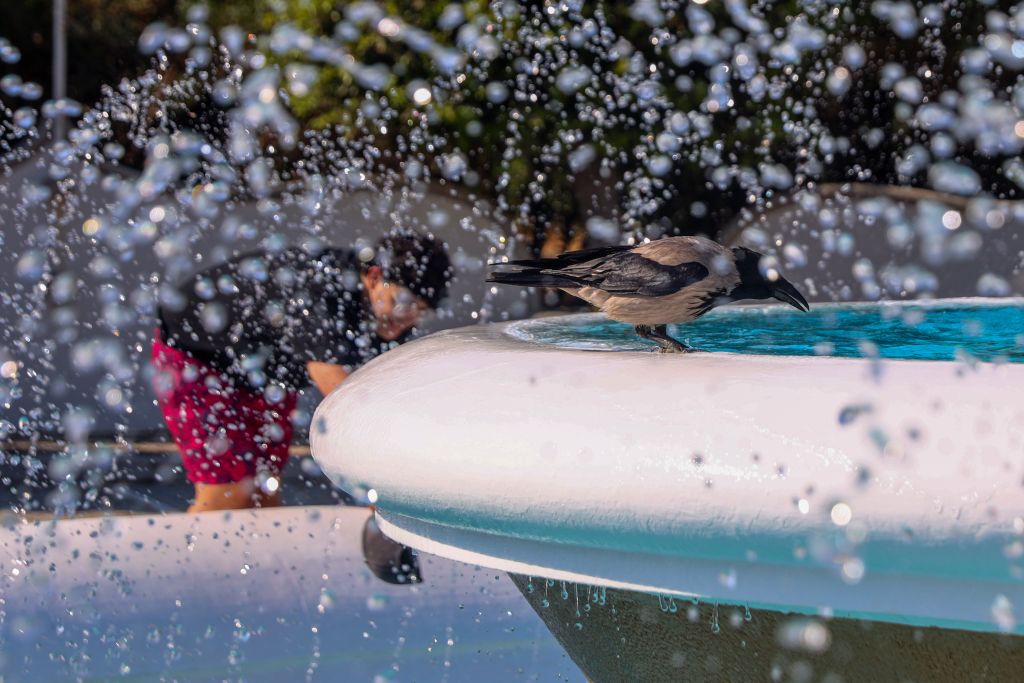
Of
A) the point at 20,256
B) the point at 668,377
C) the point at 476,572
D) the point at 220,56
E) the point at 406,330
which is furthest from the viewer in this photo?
the point at 220,56

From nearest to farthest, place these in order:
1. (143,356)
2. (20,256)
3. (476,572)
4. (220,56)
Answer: (476,572) → (20,256) → (143,356) → (220,56)

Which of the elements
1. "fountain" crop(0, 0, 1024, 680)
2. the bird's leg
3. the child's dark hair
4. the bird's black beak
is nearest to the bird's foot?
the bird's leg

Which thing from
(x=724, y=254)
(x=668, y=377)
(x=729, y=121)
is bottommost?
Result: (x=668, y=377)

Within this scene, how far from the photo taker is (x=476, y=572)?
284 centimetres

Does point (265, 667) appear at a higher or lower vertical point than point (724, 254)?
lower

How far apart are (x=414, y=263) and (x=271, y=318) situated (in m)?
0.43

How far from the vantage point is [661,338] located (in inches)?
63.4

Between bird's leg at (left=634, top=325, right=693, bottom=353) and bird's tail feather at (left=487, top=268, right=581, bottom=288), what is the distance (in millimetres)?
135

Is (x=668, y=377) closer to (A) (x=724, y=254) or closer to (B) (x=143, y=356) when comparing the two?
(A) (x=724, y=254)

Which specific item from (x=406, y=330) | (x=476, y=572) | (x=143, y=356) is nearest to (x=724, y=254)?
(x=476, y=572)

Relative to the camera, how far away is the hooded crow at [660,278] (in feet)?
4.99

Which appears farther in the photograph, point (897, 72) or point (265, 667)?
point (897, 72)

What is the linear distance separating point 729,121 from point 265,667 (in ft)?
17.5

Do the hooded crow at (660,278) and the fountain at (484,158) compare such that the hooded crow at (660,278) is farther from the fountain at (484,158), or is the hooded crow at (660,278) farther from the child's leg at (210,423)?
the fountain at (484,158)
